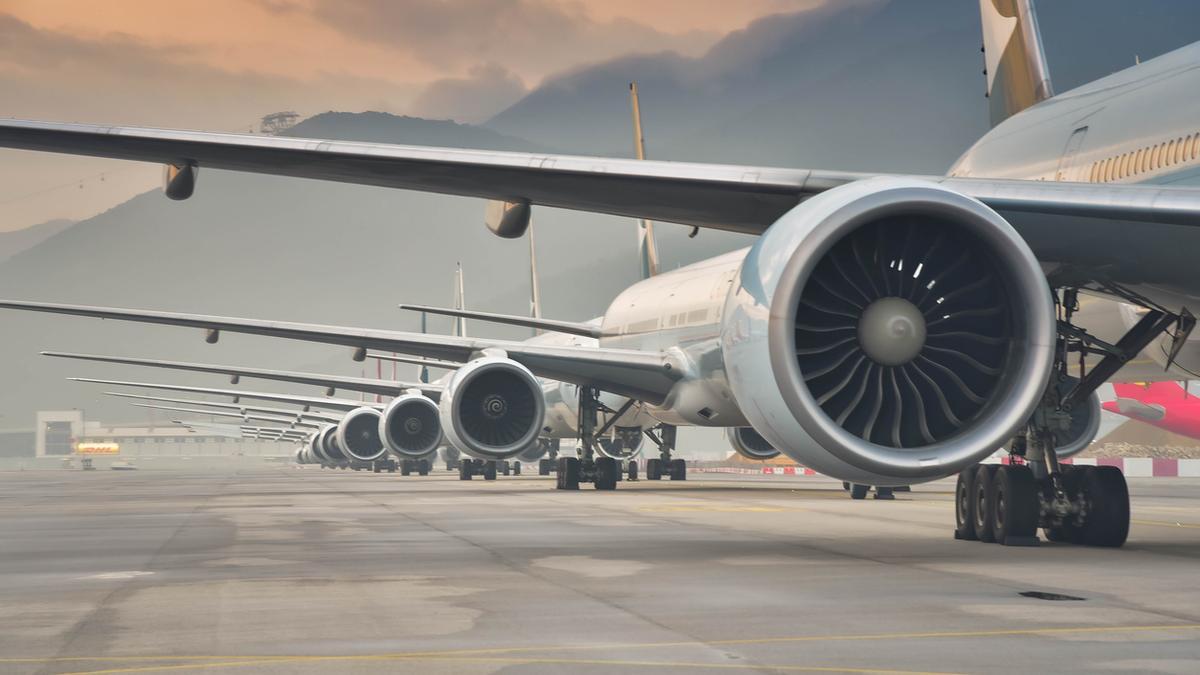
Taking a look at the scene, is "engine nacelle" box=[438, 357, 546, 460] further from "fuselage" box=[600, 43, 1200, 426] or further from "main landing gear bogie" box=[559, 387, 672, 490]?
"fuselage" box=[600, 43, 1200, 426]

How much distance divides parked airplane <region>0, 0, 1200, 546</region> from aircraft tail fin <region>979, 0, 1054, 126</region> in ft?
9.24

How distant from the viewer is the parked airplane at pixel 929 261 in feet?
29.9

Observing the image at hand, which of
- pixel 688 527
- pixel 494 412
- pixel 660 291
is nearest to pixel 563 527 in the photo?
pixel 688 527

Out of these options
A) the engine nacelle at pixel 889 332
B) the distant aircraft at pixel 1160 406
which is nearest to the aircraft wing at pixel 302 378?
the distant aircraft at pixel 1160 406

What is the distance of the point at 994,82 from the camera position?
17312 millimetres

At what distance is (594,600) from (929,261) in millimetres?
3389

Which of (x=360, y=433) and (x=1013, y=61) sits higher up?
(x=1013, y=61)

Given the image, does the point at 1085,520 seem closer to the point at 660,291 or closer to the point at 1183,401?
the point at 660,291

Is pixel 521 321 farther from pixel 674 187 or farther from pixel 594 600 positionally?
pixel 594 600

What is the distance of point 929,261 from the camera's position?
9688 millimetres

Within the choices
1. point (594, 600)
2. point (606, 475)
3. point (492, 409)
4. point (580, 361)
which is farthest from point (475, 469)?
point (594, 600)

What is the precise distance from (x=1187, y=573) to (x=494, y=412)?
16363 millimetres

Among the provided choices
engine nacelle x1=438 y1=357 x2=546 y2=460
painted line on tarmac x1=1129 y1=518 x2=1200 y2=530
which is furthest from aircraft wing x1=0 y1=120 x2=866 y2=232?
engine nacelle x1=438 y1=357 x2=546 y2=460

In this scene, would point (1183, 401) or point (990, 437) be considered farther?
point (1183, 401)
